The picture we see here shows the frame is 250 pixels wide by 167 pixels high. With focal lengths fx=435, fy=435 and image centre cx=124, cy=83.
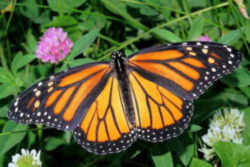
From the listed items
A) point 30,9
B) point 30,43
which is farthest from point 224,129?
point 30,9

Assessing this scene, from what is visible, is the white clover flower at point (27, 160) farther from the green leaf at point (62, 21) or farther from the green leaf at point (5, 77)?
the green leaf at point (62, 21)

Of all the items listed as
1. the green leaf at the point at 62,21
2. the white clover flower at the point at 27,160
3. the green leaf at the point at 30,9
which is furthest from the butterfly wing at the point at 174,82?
the green leaf at the point at 30,9

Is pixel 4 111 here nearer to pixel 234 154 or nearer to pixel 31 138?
pixel 31 138

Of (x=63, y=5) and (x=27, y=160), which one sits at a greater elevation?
(x=63, y=5)

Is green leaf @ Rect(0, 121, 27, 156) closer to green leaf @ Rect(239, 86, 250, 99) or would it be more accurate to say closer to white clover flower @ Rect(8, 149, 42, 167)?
white clover flower @ Rect(8, 149, 42, 167)

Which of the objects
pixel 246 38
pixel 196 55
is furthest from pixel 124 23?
pixel 196 55

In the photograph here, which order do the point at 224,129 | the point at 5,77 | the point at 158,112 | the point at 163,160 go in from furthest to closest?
the point at 5,77, the point at 224,129, the point at 163,160, the point at 158,112

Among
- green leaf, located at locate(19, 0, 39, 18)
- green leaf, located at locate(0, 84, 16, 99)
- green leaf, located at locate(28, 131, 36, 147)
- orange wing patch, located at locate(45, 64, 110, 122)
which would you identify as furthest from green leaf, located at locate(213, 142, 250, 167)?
green leaf, located at locate(19, 0, 39, 18)
